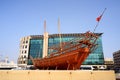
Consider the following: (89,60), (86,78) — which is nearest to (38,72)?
(86,78)

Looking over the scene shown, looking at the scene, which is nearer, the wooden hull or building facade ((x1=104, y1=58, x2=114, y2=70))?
the wooden hull

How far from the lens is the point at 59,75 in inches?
327

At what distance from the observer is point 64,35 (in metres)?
63.2

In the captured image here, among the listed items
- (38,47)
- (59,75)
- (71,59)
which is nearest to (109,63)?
(38,47)

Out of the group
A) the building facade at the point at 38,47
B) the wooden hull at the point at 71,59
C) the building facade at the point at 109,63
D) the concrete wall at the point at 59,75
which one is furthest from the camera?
the building facade at the point at 109,63

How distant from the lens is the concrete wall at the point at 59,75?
8039 millimetres

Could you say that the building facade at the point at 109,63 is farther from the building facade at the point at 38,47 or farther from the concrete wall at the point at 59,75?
the concrete wall at the point at 59,75

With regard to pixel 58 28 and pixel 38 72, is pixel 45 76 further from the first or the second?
pixel 58 28

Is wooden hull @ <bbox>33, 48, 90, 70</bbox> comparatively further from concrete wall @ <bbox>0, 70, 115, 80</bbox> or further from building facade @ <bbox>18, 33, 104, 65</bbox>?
building facade @ <bbox>18, 33, 104, 65</bbox>

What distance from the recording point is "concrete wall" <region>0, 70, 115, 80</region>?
8.04m

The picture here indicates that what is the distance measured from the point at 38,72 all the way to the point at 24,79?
1140mm

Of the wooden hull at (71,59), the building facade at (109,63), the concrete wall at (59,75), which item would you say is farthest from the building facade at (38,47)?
the concrete wall at (59,75)

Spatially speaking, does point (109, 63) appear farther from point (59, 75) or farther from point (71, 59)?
point (59, 75)

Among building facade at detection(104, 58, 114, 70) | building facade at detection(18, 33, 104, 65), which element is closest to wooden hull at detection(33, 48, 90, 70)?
building facade at detection(18, 33, 104, 65)
